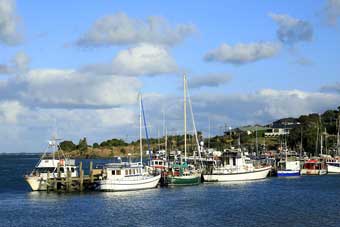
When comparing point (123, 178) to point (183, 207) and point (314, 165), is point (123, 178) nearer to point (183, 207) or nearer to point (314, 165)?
point (183, 207)

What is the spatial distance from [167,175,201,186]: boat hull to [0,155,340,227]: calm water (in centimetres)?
229

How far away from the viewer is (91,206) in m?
66.2

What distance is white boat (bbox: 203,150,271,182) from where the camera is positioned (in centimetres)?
9531

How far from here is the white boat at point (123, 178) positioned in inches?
3125

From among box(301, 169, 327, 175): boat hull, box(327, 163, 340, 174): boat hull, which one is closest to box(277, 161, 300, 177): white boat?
box(301, 169, 327, 175): boat hull

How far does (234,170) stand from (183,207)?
32.8 meters

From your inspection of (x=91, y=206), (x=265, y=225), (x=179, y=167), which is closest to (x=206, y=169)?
(x=179, y=167)

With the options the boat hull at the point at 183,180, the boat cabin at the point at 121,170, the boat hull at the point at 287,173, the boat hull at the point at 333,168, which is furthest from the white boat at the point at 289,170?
the boat cabin at the point at 121,170

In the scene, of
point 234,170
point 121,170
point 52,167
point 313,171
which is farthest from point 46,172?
point 313,171

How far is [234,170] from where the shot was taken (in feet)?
317

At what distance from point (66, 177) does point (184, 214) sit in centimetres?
2651

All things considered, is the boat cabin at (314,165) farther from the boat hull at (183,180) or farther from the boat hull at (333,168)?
the boat hull at (183,180)

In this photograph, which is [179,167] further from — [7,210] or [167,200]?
[7,210]

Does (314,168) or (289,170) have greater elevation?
(314,168)
